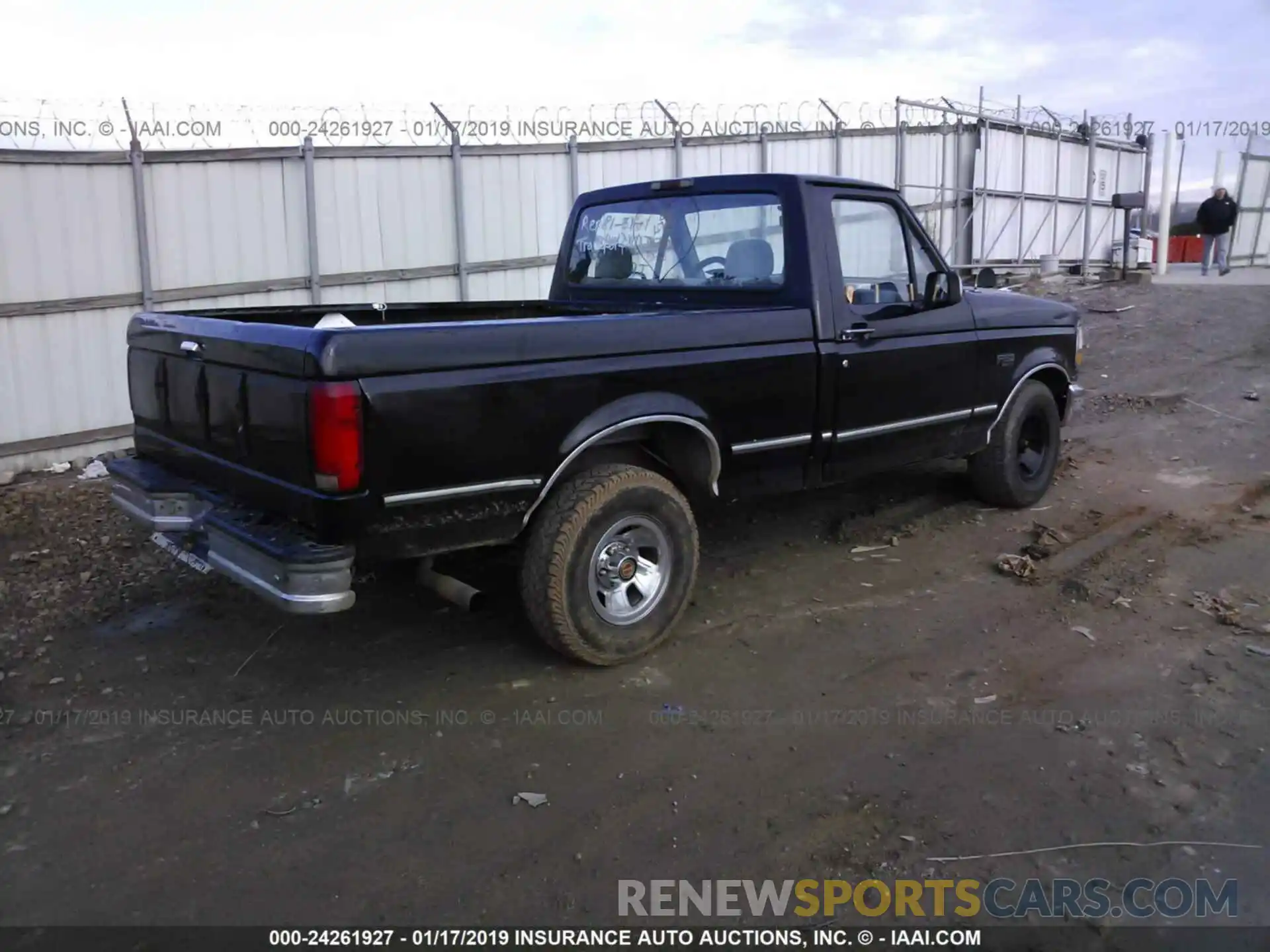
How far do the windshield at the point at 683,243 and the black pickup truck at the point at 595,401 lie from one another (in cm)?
1

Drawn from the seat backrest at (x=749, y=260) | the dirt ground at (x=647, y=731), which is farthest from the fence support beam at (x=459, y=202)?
the seat backrest at (x=749, y=260)

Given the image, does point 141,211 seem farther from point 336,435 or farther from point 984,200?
point 984,200

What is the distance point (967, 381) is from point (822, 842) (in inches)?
136

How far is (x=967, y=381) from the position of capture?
19.6 feet

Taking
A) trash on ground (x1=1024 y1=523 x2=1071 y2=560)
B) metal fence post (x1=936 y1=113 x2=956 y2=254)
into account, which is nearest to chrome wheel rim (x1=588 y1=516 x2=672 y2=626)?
trash on ground (x1=1024 y1=523 x2=1071 y2=560)

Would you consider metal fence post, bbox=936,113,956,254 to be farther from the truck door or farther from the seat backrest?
the seat backrest

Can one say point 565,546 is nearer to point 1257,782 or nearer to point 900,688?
point 900,688

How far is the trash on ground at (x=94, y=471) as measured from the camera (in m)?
7.93

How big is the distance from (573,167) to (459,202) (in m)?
1.51

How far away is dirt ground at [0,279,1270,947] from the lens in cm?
316

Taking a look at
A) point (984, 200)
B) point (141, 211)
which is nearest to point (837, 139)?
point (984, 200)

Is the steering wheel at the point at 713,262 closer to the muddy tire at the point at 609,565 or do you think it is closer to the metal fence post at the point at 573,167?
the muddy tire at the point at 609,565

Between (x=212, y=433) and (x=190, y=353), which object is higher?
(x=190, y=353)

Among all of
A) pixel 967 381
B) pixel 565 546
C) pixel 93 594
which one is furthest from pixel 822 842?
Answer: pixel 93 594
